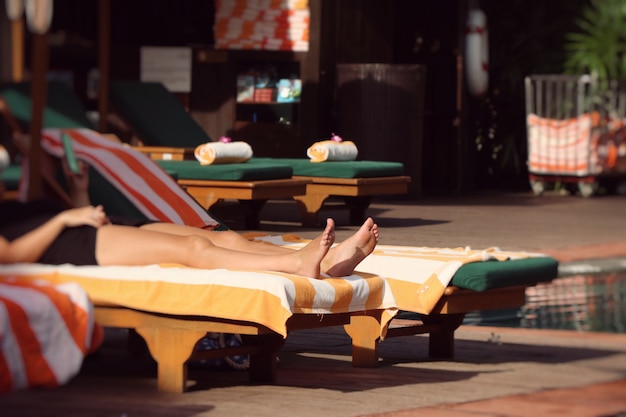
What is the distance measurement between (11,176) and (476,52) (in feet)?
40.8

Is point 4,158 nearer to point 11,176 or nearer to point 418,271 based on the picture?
point 11,176

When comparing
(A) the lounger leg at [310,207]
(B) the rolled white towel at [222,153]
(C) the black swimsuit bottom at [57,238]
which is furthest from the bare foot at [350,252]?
(A) the lounger leg at [310,207]

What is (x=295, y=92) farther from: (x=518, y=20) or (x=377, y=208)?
(x=518, y=20)

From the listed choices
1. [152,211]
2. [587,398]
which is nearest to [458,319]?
[587,398]

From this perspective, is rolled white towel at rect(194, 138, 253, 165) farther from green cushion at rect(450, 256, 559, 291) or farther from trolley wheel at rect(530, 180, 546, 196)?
trolley wheel at rect(530, 180, 546, 196)

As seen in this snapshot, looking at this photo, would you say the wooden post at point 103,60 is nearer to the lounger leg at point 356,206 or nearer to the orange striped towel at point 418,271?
the orange striped towel at point 418,271

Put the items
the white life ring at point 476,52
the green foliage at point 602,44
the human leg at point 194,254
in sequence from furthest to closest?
the green foliage at point 602,44 → the white life ring at point 476,52 → the human leg at point 194,254

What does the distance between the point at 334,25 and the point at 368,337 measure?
9.85 metres

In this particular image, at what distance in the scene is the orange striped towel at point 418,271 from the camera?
535 cm

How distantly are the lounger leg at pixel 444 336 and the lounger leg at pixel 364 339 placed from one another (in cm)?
45

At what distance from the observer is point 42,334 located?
141 inches

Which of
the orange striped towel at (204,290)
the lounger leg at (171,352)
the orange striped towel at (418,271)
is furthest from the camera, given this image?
the orange striped towel at (418,271)

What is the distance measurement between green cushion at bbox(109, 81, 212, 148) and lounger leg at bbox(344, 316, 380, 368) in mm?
6162

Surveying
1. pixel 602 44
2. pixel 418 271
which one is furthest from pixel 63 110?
pixel 602 44
